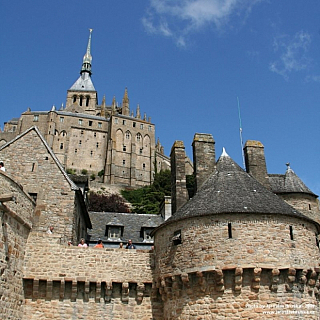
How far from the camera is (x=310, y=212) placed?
71.2 ft

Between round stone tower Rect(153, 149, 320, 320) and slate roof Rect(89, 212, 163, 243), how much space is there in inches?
287

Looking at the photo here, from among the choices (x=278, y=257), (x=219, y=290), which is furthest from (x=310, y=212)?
(x=219, y=290)

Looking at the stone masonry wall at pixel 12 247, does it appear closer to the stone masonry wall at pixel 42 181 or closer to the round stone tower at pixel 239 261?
the stone masonry wall at pixel 42 181

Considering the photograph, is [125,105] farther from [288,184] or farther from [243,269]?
[243,269]

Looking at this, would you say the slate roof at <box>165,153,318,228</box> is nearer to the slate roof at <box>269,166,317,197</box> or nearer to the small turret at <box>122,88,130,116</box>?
the slate roof at <box>269,166,317,197</box>

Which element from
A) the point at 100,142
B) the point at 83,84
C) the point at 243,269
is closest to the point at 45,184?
the point at 243,269

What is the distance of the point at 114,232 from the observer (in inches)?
867

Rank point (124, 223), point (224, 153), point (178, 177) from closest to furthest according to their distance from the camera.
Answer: point (224, 153) < point (178, 177) < point (124, 223)

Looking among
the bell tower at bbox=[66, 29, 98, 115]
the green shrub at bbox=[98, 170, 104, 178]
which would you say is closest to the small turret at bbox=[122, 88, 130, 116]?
the bell tower at bbox=[66, 29, 98, 115]

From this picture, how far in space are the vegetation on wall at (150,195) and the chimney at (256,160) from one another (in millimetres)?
46138

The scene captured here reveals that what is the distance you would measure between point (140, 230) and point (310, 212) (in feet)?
31.3

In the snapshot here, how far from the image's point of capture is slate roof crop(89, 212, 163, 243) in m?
22.4

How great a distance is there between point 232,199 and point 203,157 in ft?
16.1

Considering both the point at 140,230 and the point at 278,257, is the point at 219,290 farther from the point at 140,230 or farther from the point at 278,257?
the point at 140,230
